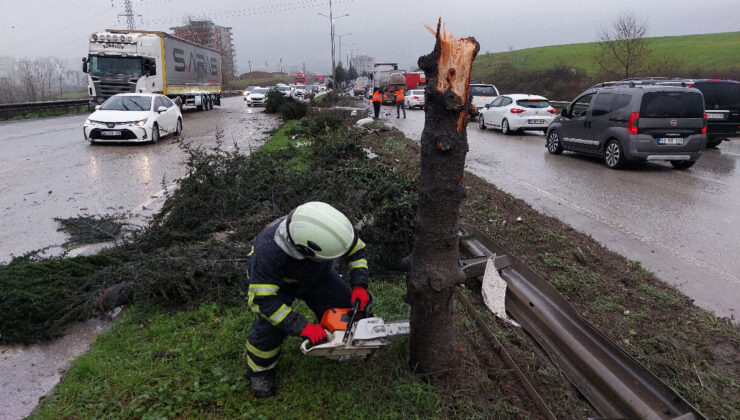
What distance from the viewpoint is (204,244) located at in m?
4.62

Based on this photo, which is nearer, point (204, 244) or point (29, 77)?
point (204, 244)

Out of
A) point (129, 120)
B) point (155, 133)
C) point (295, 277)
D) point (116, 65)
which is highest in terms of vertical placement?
point (116, 65)

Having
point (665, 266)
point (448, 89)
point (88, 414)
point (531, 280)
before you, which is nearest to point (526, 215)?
point (665, 266)

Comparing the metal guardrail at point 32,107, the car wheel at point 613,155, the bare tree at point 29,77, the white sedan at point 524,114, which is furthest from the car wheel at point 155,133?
the bare tree at point 29,77

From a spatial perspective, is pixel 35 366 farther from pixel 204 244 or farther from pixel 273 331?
pixel 273 331

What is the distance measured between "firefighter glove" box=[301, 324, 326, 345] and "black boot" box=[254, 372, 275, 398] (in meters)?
0.54

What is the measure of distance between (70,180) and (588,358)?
31.8ft

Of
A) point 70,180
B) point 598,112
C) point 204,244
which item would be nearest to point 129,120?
point 70,180

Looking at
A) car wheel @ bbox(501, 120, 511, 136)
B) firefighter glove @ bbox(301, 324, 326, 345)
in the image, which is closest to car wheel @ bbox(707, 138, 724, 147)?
car wheel @ bbox(501, 120, 511, 136)

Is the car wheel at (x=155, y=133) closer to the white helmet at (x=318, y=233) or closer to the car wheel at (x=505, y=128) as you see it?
the car wheel at (x=505, y=128)

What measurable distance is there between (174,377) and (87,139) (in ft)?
44.0

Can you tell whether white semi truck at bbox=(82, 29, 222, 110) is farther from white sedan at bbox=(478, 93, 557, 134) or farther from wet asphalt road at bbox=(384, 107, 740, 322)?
wet asphalt road at bbox=(384, 107, 740, 322)

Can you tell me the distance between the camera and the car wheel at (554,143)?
41.3 feet

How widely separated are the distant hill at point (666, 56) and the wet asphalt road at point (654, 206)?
18.5 meters
